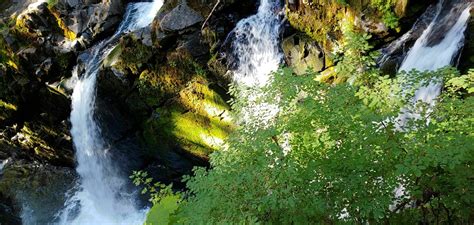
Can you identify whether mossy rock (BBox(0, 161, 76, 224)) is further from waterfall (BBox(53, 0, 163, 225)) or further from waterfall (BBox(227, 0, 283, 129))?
waterfall (BBox(227, 0, 283, 129))

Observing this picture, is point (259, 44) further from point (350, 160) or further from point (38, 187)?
point (38, 187)

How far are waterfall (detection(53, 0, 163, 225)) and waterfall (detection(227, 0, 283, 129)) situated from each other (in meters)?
3.43

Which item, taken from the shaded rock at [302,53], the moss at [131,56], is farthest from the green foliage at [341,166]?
the moss at [131,56]

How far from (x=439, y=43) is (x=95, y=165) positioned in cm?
996

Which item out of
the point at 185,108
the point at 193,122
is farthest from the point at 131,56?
the point at 193,122

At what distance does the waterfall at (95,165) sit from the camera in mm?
11977

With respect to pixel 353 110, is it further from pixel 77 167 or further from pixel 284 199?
pixel 77 167

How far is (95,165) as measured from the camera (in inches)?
496

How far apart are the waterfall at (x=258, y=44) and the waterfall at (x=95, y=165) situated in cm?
343

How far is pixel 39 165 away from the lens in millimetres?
13977

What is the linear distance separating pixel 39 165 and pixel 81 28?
4.81 m

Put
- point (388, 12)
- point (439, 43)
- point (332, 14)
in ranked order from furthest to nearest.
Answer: point (332, 14)
point (388, 12)
point (439, 43)

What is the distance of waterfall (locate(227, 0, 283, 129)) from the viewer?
9.86m

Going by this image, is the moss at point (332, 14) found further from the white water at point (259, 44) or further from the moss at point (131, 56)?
the moss at point (131, 56)
